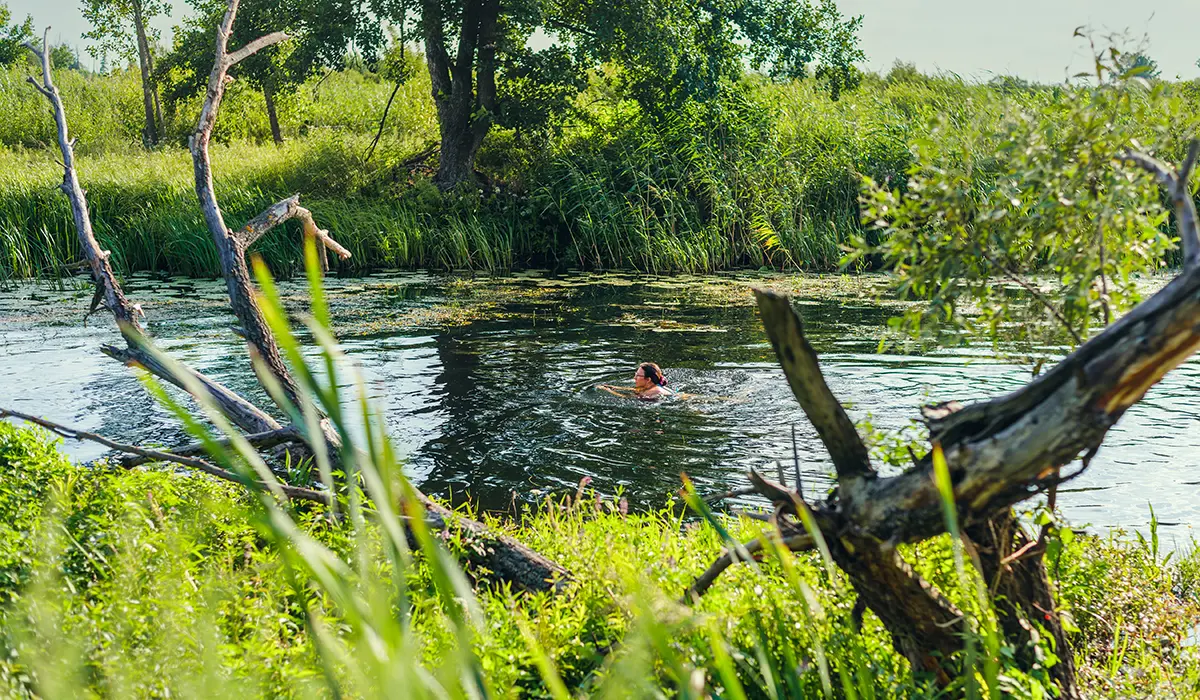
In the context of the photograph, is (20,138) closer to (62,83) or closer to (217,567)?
(62,83)

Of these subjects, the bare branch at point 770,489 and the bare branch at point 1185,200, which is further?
the bare branch at point 770,489

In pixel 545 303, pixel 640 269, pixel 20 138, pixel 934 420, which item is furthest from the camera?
pixel 20 138

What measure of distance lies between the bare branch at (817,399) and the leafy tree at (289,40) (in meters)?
18.0

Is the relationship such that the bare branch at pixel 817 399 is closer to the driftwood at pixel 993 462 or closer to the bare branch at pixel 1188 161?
the driftwood at pixel 993 462

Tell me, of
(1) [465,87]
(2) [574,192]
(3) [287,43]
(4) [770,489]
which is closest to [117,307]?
(4) [770,489]

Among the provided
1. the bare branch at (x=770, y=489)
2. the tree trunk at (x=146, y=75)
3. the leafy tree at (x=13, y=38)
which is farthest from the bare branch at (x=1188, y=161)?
the leafy tree at (x=13, y=38)

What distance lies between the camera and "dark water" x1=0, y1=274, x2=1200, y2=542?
729 centimetres

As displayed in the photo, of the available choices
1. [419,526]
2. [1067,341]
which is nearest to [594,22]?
[1067,341]

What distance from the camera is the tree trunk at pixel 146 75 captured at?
25.4m

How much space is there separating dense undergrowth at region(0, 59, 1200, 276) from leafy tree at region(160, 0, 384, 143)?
5.61 feet

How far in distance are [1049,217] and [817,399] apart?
4.18ft

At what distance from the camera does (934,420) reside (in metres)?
2.81

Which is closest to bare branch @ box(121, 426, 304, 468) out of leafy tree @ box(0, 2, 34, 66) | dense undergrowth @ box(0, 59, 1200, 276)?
dense undergrowth @ box(0, 59, 1200, 276)

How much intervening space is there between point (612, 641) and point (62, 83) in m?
36.9
